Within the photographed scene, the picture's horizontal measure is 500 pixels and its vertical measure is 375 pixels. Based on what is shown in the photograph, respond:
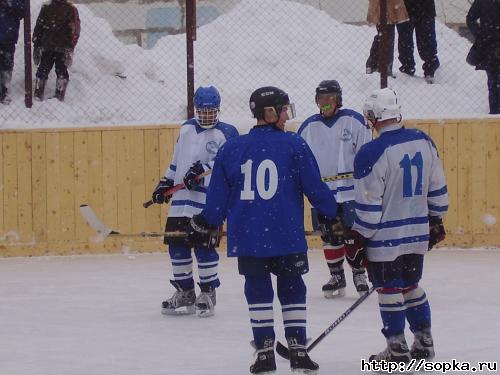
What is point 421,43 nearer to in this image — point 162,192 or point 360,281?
point 360,281

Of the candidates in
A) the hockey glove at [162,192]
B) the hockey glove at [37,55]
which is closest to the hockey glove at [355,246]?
the hockey glove at [162,192]

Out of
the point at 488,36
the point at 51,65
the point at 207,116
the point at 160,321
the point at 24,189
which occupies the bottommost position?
the point at 160,321

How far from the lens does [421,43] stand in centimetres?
1380

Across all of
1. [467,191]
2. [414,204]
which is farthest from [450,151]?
[414,204]

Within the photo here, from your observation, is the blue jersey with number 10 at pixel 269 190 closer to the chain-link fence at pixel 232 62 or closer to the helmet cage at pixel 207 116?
the helmet cage at pixel 207 116

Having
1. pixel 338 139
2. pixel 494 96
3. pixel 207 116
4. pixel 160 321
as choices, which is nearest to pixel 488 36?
pixel 494 96

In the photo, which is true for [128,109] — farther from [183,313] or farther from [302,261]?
[302,261]

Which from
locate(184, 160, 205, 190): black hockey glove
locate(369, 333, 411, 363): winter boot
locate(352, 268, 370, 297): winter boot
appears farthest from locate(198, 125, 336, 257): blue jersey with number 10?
locate(352, 268, 370, 297): winter boot

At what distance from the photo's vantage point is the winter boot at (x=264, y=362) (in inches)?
255

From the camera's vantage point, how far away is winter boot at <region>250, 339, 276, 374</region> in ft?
21.2

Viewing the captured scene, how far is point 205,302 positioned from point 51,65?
17.0 feet

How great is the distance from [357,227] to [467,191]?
5884mm

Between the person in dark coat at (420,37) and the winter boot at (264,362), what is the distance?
763cm

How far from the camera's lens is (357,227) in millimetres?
6523
